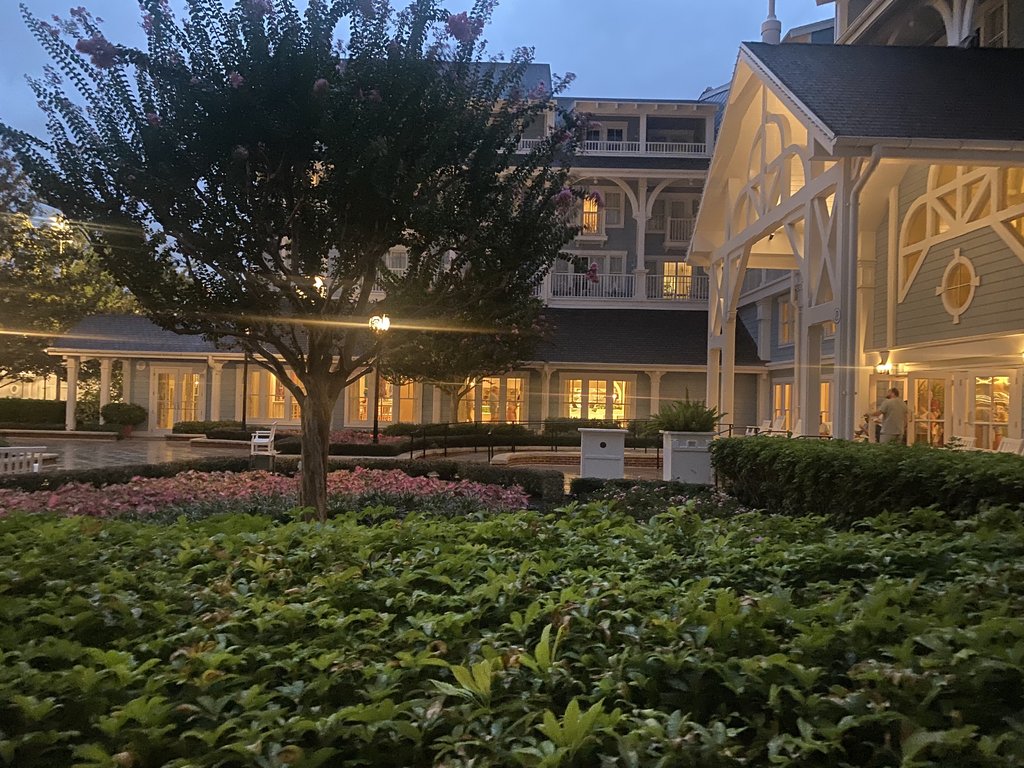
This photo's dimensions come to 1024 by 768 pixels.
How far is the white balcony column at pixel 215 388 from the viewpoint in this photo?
2795 cm

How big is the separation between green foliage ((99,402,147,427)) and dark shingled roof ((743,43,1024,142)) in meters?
22.3

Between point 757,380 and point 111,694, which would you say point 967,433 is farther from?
point 111,694

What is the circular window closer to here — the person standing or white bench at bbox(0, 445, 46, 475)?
the person standing

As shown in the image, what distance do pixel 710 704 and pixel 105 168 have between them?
7.55m

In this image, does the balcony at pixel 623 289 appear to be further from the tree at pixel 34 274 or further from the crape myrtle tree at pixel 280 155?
the crape myrtle tree at pixel 280 155

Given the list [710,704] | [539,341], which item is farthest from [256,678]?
[539,341]

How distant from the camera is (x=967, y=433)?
576 inches

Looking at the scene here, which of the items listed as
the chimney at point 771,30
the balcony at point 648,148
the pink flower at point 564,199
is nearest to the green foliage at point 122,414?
the balcony at point 648,148

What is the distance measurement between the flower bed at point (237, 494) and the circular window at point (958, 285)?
7.82 metres

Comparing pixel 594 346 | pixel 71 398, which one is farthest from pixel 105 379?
pixel 594 346

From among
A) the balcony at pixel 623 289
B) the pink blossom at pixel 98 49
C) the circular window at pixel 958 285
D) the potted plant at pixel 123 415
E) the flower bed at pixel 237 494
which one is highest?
the balcony at pixel 623 289

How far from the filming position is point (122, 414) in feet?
89.1

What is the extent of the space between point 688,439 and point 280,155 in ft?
26.3

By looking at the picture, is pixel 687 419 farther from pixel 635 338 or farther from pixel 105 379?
pixel 105 379
